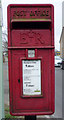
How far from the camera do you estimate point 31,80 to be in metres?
2.12

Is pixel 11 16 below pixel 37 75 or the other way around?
the other way around

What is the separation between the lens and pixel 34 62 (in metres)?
2.11

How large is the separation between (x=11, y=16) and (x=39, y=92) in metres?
1.22

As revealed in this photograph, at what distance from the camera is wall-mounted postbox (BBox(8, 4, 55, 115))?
6.90 ft

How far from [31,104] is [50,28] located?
3.92ft

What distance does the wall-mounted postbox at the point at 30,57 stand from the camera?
2104mm

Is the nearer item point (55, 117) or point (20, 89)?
point (20, 89)

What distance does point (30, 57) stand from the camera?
2113 millimetres

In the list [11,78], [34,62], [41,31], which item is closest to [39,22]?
[41,31]

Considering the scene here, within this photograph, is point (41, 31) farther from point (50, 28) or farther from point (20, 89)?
point (20, 89)

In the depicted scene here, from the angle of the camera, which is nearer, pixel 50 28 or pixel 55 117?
pixel 50 28

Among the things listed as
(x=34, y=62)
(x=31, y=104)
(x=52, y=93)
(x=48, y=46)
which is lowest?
(x=31, y=104)

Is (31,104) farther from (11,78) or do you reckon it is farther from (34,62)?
(34,62)

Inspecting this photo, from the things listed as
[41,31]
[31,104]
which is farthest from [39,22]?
[31,104]
